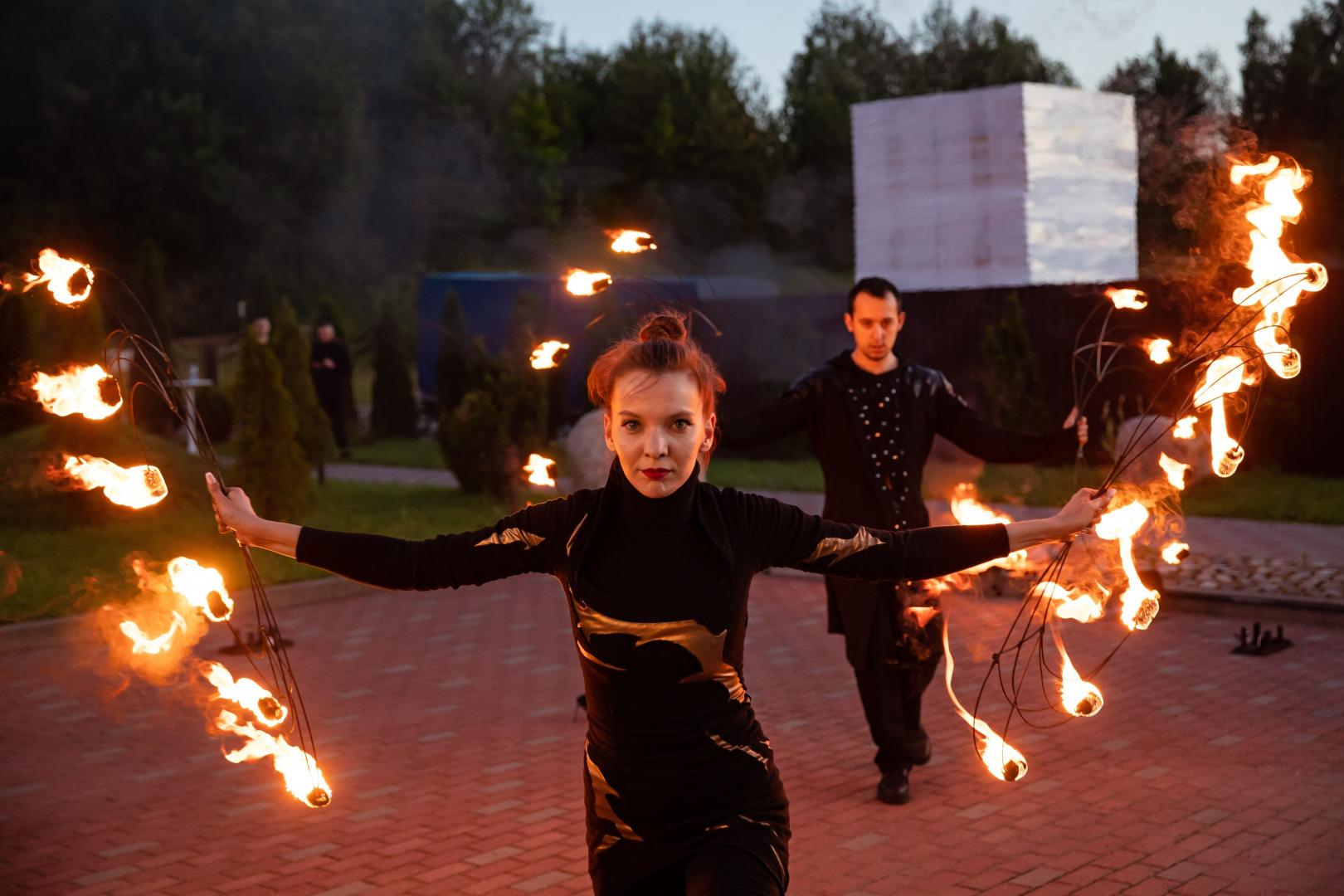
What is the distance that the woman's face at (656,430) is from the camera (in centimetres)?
293

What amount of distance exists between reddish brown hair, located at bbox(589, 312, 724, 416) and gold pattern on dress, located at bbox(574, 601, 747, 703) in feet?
1.61

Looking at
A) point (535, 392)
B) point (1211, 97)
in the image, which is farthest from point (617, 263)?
point (535, 392)

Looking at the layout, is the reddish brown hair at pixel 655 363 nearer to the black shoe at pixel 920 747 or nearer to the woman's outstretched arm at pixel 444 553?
the woman's outstretched arm at pixel 444 553

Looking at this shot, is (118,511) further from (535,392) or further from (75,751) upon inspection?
(75,751)

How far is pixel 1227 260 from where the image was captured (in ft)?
16.5

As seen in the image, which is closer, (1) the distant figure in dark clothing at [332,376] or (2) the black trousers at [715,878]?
(2) the black trousers at [715,878]

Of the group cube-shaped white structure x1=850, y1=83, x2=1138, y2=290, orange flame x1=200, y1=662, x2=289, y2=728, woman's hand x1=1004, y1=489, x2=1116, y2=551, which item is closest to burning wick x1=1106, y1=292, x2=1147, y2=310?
woman's hand x1=1004, y1=489, x2=1116, y2=551

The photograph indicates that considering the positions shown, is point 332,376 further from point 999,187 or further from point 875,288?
point 875,288

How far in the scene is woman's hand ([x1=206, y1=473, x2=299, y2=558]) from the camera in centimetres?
322

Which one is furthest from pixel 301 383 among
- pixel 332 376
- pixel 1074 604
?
pixel 1074 604

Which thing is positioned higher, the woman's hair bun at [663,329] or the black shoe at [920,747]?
the woman's hair bun at [663,329]

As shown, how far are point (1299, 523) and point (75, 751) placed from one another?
11687 millimetres

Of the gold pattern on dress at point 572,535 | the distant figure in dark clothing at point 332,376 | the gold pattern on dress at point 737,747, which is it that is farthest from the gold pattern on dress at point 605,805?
the distant figure in dark clothing at point 332,376

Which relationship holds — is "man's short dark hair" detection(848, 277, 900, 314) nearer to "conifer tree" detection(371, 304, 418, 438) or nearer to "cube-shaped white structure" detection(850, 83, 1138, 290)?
"cube-shaped white structure" detection(850, 83, 1138, 290)
